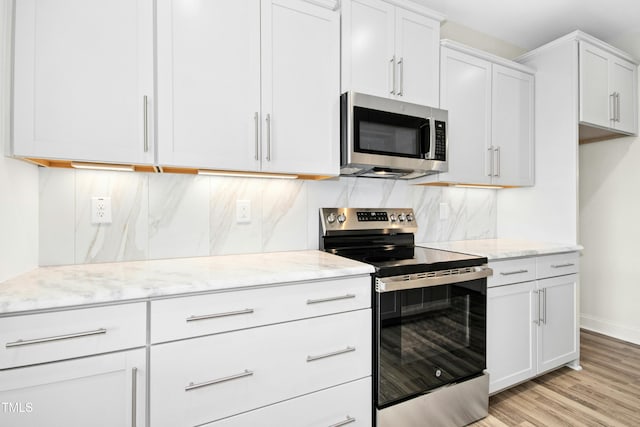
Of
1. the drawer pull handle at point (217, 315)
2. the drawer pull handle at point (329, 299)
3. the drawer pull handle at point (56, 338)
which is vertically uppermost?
the drawer pull handle at point (329, 299)

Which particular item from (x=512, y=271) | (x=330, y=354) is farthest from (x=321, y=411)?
(x=512, y=271)

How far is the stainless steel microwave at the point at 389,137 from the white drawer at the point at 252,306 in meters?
0.70

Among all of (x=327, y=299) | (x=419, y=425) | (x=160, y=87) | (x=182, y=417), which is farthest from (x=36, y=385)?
(x=419, y=425)

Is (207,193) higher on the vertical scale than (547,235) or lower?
higher

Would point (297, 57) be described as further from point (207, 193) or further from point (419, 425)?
point (419, 425)

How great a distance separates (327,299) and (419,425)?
0.86m

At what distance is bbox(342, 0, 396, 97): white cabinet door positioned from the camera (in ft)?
6.01

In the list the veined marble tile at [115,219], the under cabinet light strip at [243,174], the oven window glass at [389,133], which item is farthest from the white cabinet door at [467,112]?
the veined marble tile at [115,219]

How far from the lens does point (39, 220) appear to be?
1486 mm

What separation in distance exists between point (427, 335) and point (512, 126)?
1846 millimetres

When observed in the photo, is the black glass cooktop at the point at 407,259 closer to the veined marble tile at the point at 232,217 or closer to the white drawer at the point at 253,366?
the white drawer at the point at 253,366

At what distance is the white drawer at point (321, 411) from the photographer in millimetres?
1307

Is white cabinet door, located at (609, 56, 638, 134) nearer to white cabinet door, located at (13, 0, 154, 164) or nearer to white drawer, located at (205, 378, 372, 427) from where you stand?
white drawer, located at (205, 378, 372, 427)

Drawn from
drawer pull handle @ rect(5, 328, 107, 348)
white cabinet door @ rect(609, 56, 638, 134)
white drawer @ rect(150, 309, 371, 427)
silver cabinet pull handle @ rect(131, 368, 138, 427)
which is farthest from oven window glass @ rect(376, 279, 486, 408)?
white cabinet door @ rect(609, 56, 638, 134)
